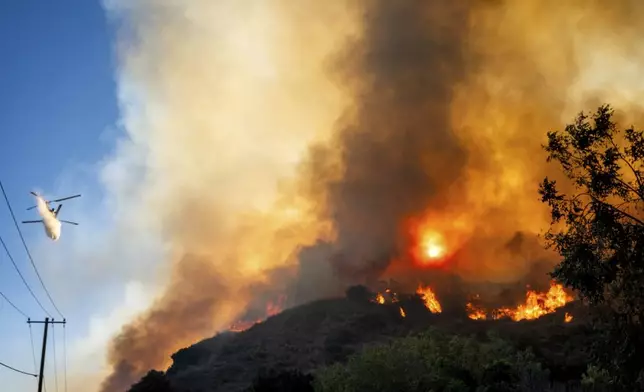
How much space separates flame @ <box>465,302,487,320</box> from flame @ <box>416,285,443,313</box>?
294 inches

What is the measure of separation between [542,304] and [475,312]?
56.6 ft

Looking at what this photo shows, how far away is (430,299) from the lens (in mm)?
149875

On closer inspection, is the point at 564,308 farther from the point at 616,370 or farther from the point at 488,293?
the point at 616,370

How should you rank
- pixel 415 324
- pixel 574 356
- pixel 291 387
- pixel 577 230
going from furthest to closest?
pixel 415 324
pixel 574 356
pixel 291 387
pixel 577 230

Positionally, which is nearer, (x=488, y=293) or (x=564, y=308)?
(x=564, y=308)

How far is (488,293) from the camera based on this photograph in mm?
152250

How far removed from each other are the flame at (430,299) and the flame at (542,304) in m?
18.7

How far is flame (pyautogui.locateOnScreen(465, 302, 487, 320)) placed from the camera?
142812 mm

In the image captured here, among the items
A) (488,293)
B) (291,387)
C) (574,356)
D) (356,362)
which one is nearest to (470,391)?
(356,362)

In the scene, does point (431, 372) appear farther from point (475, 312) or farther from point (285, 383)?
point (475, 312)

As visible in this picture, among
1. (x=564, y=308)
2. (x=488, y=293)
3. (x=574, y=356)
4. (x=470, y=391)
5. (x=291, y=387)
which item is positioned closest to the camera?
(x=470, y=391)

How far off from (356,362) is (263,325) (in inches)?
4061

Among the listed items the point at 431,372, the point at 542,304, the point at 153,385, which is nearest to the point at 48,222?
the point at 431,372

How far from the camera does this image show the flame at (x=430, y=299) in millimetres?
148500
